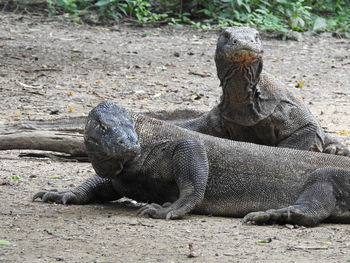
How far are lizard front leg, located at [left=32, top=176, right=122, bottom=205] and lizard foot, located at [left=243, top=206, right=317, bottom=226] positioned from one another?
1.04 m

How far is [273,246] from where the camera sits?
167 inches

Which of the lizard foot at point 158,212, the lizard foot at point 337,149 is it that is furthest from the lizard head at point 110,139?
the lizard foot at point 337,149

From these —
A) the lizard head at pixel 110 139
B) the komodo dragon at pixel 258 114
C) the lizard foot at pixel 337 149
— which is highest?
the lizard head at pixel 110 139

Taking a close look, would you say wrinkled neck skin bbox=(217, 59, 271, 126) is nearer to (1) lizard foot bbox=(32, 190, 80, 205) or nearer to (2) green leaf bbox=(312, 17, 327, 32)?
(1) lizard foot bbox=(32, 190, 80, 205)

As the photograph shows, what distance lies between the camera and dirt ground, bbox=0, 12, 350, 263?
412 centimetres

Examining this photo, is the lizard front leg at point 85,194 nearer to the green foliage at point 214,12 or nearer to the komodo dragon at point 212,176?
the komodo dragon at point 212,176

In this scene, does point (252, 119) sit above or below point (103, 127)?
below

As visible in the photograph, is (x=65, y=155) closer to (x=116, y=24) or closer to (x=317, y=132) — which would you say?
(x=317, y=132)

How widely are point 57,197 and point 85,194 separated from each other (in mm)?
180

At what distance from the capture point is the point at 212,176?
17.2 ft

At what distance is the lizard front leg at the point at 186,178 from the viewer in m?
4.95

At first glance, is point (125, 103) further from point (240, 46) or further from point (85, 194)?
point (85, 194)

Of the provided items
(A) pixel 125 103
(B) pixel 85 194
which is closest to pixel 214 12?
(A) pixel 125 103

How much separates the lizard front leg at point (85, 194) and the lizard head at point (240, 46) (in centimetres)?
125
